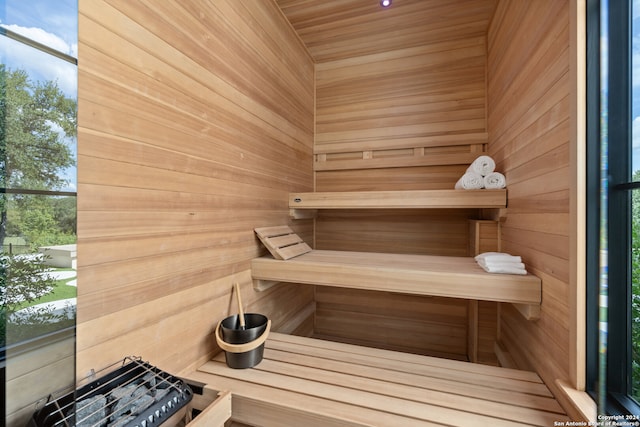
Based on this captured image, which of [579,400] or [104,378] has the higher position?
[104,378]

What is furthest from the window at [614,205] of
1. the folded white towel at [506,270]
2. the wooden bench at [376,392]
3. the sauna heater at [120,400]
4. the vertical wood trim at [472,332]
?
the sauna heater at [120,400]

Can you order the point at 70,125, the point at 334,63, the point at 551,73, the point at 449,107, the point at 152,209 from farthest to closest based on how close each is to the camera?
the point at 334,63, the point at 449,107, the point at 551,73, the point at 152,209, the point at 70,125

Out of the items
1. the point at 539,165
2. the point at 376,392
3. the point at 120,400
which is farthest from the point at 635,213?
the point at 120,400

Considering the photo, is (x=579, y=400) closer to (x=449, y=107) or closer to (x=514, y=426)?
(x=514, y=426)

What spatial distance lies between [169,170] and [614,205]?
163 centimetres

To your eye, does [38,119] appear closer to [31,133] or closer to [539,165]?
[31,133]

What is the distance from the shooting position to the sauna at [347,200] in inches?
35.6

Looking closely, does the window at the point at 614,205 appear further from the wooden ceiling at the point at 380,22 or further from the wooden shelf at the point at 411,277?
the wooden ceiling at the point at 380,22

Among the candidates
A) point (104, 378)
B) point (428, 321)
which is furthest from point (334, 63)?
point (104, 378)

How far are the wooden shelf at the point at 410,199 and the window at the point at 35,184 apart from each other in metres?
1.47

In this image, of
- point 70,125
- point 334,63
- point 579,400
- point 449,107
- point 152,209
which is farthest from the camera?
point 334,63

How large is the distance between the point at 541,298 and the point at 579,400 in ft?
1.36

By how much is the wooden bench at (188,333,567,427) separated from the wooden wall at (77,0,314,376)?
31cm

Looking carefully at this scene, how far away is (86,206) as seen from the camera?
2.57 feet
